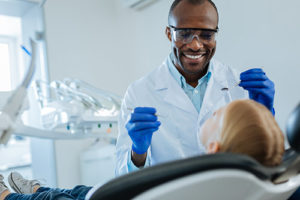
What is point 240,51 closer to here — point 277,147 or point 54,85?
point 54,85

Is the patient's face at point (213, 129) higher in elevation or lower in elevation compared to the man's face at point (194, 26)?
lower

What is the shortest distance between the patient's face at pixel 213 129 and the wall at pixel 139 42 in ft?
3.72

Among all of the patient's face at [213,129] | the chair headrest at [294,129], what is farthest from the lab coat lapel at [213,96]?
the chair headrest at [294,129]

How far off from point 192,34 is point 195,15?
8cm

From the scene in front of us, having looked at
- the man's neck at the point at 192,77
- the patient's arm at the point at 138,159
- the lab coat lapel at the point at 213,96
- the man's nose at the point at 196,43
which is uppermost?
the man's nose at the point at 196,43

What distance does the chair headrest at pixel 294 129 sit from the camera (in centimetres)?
63

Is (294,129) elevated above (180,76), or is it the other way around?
(180,76)

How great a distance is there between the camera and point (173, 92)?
1.48m

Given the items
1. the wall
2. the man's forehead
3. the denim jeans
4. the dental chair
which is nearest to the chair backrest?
the dental chair

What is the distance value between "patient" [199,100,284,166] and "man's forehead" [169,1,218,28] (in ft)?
2.15

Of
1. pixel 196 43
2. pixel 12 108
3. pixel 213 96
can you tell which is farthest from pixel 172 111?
pixel 12 108

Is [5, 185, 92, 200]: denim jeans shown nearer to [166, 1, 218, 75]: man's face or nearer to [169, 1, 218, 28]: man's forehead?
[166, 1, 218, 75]: man's face

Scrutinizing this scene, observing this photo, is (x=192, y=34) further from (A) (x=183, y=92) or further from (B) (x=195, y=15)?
(A) (x=183, y=92)

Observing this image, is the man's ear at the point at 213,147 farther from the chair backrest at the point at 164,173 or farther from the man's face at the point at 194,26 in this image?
the man's face at the point at 194,26
